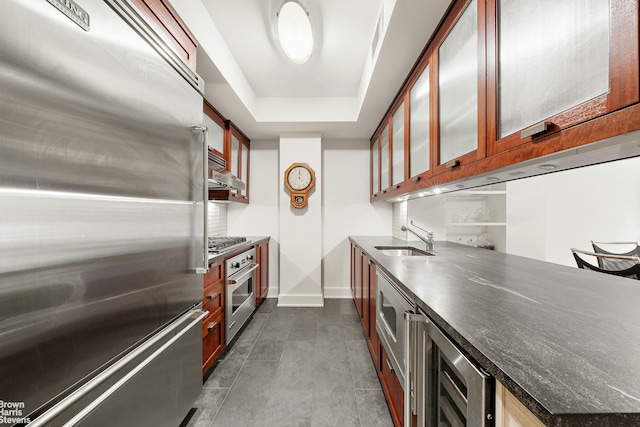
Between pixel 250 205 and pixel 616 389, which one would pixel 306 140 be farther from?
pixel 616 389

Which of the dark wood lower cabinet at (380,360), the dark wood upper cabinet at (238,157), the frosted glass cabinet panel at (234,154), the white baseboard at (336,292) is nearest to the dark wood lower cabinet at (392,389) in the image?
the dark wood lower cabinet at (380,360)

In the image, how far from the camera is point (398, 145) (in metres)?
2.21

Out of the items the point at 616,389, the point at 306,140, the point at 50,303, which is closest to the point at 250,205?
the point at 306,140

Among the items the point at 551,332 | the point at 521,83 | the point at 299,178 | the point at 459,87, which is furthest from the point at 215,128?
the point at 551,332

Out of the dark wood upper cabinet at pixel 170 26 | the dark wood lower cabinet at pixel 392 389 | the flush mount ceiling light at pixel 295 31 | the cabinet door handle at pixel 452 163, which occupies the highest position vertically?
the flush mount ceiling light at pixel 295 31

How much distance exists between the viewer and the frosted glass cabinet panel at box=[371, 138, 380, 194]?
10.3 feet

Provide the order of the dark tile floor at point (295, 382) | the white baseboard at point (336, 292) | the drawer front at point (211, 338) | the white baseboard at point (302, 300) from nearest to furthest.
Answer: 1. the dark tile floor at point (295, 382)
2. the drawer front at point (211, 338)
3. the white baseboard at point (302, 300)
4. the white baseboard at point (336, 292)

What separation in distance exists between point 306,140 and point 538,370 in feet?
10.6

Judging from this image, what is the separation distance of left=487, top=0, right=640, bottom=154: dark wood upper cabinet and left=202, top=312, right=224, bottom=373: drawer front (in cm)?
201

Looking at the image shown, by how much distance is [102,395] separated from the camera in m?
0.75

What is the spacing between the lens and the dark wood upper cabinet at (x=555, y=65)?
0.55 m

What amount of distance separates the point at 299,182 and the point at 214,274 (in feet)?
5.95

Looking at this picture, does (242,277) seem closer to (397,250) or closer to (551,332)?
(397,250)

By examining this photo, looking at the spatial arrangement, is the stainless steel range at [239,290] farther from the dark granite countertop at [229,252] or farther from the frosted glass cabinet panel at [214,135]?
the frosted glass cabinet panel at [214,135]
